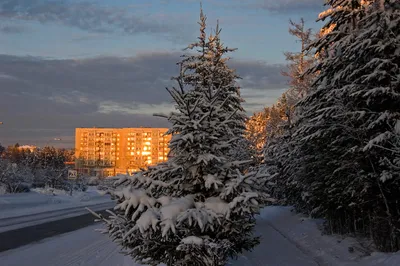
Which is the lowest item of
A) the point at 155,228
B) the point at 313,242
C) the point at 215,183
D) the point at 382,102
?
the point at 313,242

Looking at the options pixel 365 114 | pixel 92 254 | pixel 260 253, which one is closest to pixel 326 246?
pixel 260 253

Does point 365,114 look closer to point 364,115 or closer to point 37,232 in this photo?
point 364,115

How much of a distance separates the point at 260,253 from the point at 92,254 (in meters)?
4.44

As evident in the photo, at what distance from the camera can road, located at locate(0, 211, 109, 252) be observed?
1341cm

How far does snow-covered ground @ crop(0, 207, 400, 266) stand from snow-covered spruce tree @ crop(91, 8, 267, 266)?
3093 mm

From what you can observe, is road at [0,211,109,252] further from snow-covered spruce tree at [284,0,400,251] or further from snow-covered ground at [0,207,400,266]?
snow-covered spruce tree at [284,0,400,251]

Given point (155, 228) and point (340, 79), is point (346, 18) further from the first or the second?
Result: point (155, 228)

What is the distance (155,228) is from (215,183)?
3.60 ft

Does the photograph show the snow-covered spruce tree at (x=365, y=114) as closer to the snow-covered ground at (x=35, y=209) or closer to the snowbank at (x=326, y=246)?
the snowbank at (x=326, y=246)

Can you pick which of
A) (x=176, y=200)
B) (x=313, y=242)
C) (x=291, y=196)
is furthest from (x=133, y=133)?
(x=176, y=200)

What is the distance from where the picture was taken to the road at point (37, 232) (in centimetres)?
1341

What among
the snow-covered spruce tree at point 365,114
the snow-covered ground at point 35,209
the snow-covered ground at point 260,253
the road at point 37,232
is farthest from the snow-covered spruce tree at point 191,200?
the snow-covered ground at point 35,209

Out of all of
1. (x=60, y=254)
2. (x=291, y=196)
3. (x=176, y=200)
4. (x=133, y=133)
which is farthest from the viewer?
(x=133, y=133)

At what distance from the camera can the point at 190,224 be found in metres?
5.62
